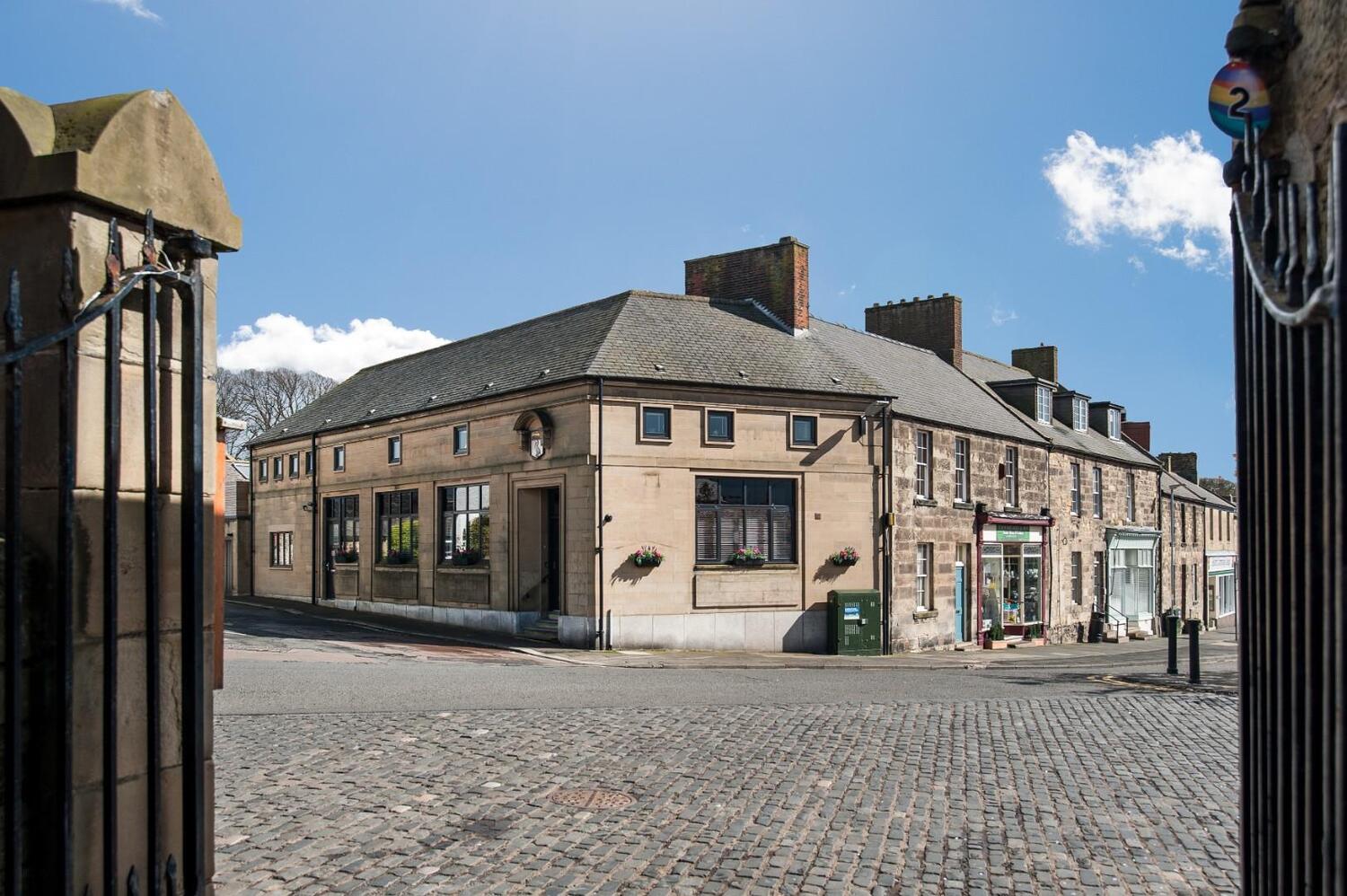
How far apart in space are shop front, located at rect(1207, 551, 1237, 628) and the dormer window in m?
18.2

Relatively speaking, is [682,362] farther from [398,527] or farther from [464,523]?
[398,527]

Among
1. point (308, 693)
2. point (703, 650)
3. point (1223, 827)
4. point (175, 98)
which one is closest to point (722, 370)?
point (703, 650)

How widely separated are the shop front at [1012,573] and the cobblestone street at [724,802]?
57.3 ft

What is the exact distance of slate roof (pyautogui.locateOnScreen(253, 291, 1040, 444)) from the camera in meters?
24.6

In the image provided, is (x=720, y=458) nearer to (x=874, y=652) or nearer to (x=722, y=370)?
(x=722, y=370)

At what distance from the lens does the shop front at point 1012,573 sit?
30.6 meters

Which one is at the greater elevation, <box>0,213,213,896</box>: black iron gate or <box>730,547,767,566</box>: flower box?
<box>0,213,213,896</box>: black iron gate

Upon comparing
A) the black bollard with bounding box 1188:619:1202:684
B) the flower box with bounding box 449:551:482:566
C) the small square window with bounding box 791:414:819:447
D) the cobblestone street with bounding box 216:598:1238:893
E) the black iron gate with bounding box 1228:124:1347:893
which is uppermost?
the small square window with bounding box 791:414:819:447

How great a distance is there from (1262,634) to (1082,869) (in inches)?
143

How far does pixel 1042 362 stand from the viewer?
145ft

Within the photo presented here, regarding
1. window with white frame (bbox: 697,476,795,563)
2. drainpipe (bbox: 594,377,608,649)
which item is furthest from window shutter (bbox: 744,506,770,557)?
drainpipe (bbox: 594,377,608,649)

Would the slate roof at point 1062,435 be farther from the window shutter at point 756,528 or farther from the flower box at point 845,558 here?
the window shutter at point 756,528

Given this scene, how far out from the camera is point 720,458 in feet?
78.9

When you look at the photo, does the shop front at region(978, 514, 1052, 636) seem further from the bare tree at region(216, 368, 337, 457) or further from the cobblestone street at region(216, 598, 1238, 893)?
the bare tree at region(216, 368, 337, 457)
